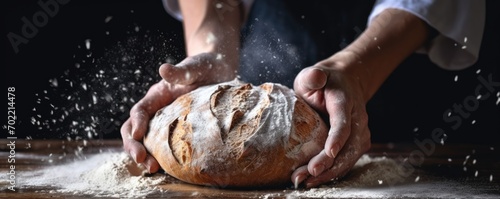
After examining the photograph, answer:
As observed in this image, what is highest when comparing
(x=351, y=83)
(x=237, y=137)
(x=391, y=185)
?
(x=351, y=83)

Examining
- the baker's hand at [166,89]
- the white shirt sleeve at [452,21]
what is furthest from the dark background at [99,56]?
the baker's hand at [166,89]

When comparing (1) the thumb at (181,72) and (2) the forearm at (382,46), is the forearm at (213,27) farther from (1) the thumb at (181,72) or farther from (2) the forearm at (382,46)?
(2) the forearm at (382,46)

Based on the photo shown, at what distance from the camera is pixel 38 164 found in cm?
162

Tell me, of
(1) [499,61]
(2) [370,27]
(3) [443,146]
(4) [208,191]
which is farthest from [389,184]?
(1) [499,61]

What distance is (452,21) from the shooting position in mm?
1792

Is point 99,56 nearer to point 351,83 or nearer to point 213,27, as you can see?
point 213,27

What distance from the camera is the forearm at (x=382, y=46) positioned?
162cm

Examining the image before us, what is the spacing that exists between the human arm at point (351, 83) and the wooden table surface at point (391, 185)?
0.07 metres

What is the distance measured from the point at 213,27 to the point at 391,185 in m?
0.81

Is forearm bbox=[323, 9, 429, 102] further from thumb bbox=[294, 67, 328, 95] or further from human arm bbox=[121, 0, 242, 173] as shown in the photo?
human arm bbox=[121, 0, 242, 173]

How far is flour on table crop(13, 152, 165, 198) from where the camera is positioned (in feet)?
4.10

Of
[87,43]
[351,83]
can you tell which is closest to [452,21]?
[351,83]

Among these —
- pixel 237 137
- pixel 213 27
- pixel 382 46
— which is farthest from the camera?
pixel 213 27

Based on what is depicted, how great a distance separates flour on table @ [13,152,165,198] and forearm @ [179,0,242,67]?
17.6 inches
